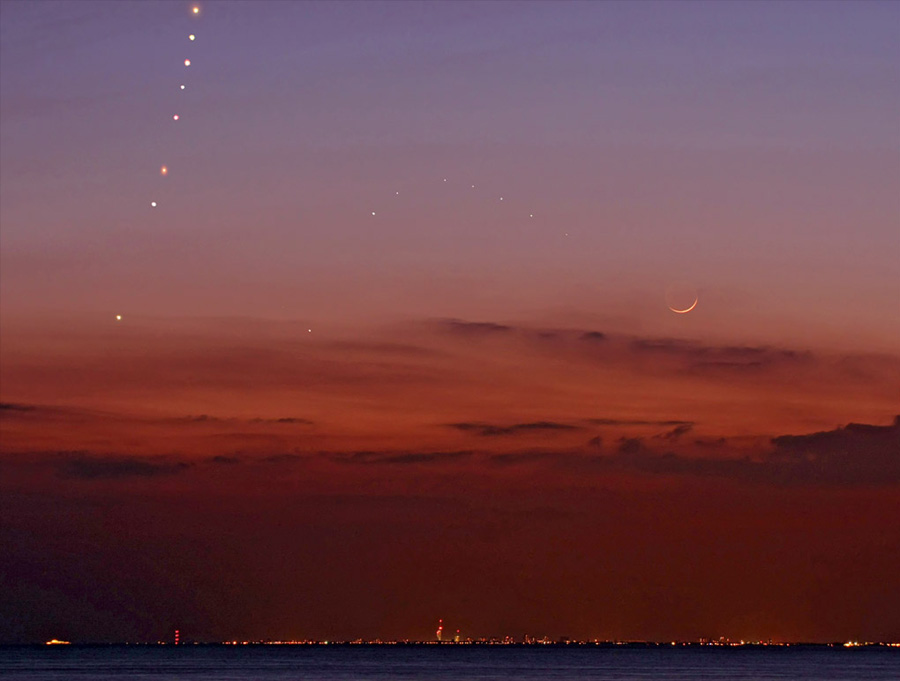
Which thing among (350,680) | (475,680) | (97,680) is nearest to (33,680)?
(97,680)

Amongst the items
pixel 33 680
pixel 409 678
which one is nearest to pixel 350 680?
pixel 409 678

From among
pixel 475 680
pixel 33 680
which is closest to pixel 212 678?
pixel 33 680

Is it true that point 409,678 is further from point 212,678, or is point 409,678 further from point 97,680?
point 97,680

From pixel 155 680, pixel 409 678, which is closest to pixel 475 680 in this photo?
pixel 409 678

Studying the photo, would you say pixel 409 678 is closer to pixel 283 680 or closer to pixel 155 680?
pixel 283 680

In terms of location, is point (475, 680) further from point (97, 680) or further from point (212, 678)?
point (97, 680)

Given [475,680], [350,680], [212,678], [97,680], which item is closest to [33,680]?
[97,680]
